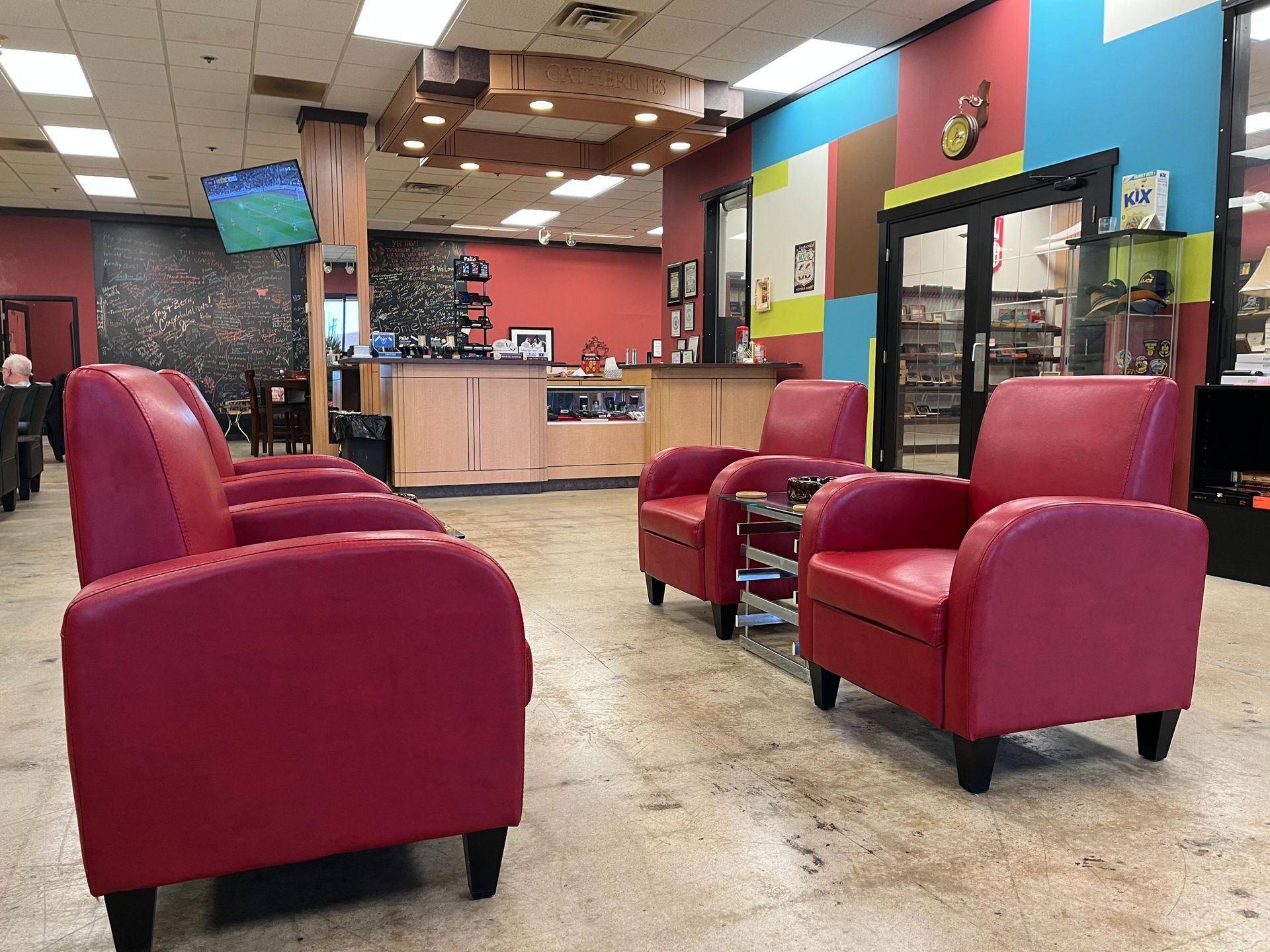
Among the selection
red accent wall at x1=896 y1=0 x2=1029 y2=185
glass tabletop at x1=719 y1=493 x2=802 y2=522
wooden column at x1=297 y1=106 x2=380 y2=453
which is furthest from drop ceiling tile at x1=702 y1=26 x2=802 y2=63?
glass tabletop at x1=719 y1=493 x2=802 y2=522

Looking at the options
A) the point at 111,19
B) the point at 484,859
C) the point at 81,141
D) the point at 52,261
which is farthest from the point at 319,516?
the point at 52,261

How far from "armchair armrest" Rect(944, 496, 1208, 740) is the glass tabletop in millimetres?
774

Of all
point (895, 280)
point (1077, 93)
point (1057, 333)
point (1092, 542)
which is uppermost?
point (1077, 93)

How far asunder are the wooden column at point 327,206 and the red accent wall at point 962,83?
4.61 m

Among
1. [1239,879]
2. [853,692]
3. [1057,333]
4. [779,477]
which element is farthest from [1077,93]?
[1239,879]

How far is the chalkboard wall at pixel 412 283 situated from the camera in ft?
47.2

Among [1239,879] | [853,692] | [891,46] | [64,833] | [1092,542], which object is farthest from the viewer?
[891,46]

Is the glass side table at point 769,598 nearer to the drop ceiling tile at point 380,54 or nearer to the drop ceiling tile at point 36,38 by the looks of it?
the drop ceiling tile at point 380,54

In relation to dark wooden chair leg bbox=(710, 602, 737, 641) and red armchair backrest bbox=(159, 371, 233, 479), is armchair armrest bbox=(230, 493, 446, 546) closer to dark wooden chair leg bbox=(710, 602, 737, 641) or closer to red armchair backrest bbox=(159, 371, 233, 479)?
red armchair backrest bbox=(159, 371, 233, 479)

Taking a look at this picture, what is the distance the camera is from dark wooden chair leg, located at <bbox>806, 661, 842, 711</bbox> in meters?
2.56

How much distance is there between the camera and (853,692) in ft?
8.96

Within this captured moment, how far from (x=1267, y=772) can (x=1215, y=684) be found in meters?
0.69

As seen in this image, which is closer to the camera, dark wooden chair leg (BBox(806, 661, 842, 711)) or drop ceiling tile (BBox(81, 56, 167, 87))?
dark wooden chair leg (BBox(806, 661, 842, 711))

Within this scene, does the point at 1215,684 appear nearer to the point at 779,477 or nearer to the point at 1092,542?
the point at 1092,542
